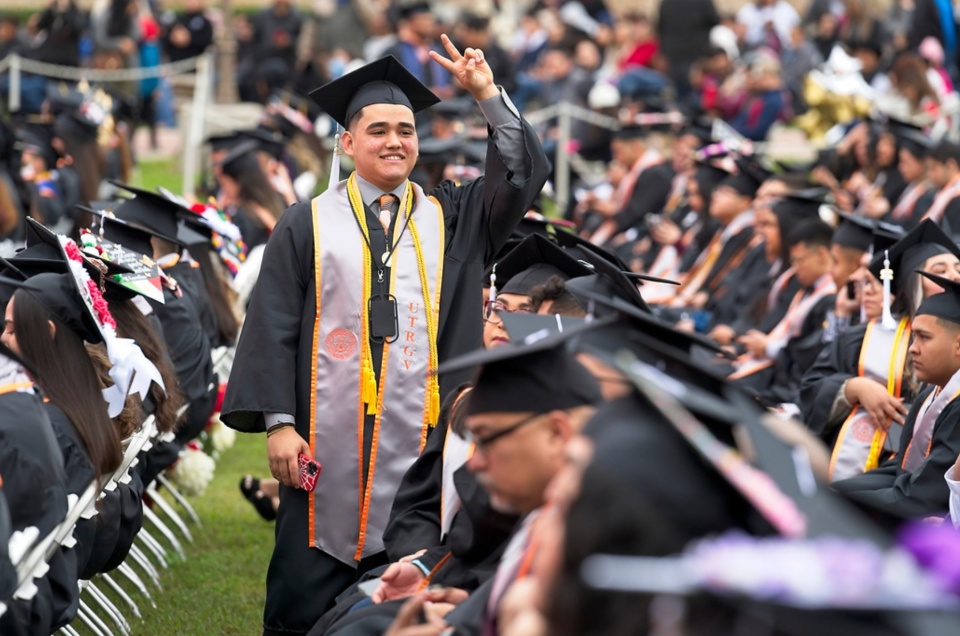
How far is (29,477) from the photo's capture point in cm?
410

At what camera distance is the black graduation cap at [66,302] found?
4.79 metres

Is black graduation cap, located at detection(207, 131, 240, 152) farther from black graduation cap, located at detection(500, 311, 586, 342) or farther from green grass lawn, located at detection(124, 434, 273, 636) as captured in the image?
black graduation cap, located at detection(500, 311, 586, 342)

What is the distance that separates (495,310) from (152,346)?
1.69 meters

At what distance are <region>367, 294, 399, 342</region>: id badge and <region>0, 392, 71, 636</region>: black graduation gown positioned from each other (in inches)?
47.3

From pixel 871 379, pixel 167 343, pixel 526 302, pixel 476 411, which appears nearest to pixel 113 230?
pixel 167 343

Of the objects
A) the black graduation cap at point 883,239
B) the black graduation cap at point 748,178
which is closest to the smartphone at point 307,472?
the black graduation cap at point 883,239

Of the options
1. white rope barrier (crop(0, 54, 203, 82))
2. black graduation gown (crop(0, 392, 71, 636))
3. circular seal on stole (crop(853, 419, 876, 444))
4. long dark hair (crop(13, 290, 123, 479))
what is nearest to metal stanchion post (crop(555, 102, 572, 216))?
white rope barrier (crop(0, 54, 203, 82))

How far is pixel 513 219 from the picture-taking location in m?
5.12

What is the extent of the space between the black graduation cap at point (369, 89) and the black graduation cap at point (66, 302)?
1.03m

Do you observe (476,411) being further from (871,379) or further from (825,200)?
(825,200)

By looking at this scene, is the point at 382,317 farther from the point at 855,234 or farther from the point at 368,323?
the point at 855,234

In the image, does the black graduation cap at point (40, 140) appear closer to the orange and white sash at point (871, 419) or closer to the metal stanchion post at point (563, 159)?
the metal stanchion post at point (563, 159)

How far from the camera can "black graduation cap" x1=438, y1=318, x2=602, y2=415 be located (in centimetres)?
325

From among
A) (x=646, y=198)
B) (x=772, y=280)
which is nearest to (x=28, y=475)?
(x=772, y=280)
